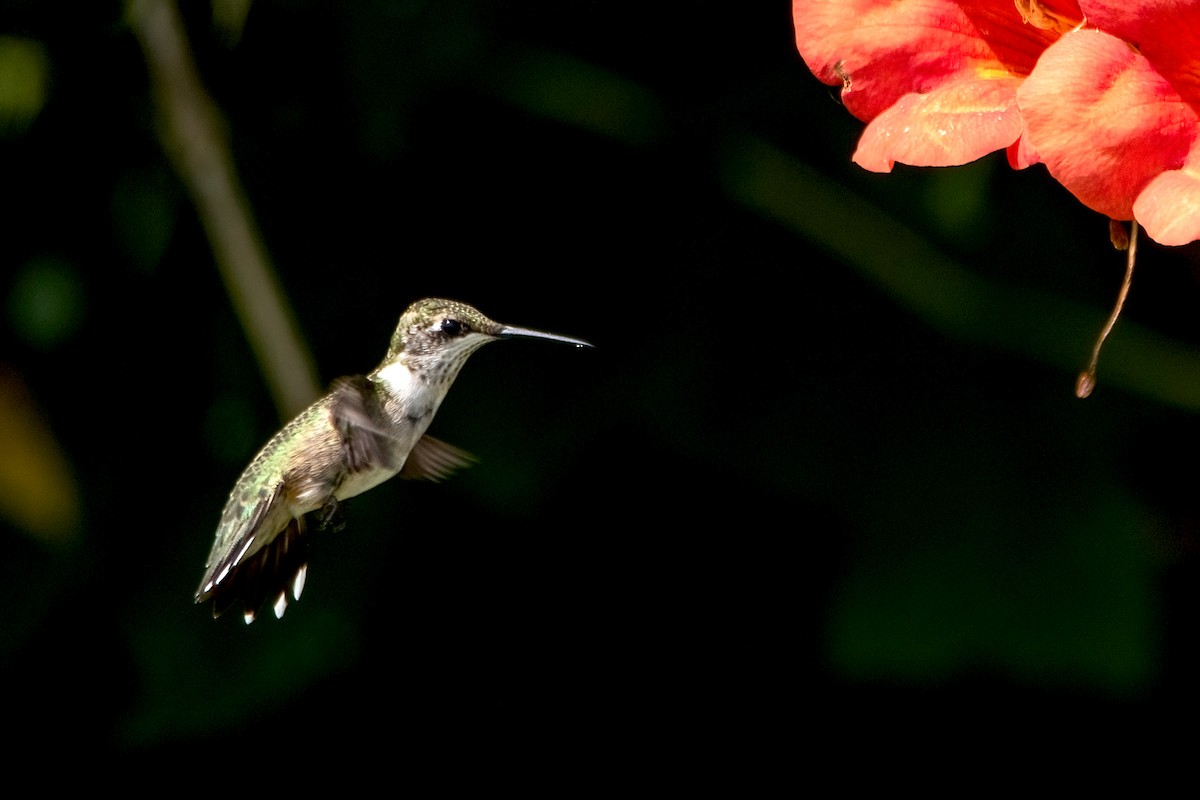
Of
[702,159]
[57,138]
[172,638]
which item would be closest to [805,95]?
[702,159]

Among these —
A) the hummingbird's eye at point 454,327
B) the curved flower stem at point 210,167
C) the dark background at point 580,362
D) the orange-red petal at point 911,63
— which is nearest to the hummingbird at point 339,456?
the hummingbird's eye at point 454,327

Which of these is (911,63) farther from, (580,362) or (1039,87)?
(580,362)

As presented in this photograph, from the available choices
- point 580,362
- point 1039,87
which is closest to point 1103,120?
point 1039,87

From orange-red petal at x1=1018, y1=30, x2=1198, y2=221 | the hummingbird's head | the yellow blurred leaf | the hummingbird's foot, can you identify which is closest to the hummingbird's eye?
the hummingbird's head

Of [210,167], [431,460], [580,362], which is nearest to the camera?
[431,460]

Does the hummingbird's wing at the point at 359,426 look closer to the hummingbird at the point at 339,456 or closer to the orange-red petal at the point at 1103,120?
the hummingbird at the point at 339,456

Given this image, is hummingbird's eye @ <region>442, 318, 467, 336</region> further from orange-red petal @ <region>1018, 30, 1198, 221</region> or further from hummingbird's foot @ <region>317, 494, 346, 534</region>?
orange-red petal @ <region>1018, 30, 1198, 221</region>

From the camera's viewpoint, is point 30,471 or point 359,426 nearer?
point 359,426

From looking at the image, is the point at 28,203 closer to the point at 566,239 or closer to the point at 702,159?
the point at 566,239
